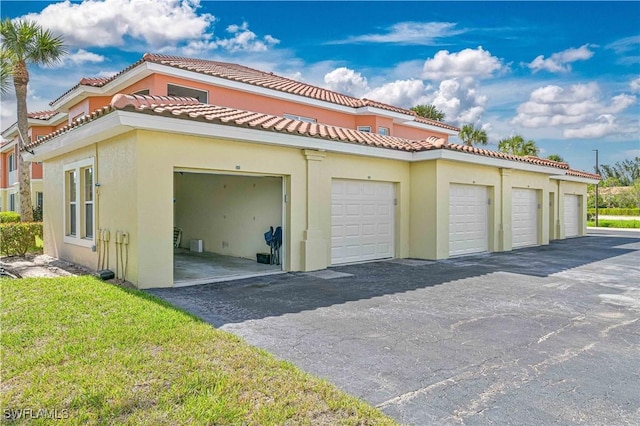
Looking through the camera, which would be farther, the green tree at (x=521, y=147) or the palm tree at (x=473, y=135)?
the green tree at (x=521, y=147)

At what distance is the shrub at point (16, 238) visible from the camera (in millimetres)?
13195

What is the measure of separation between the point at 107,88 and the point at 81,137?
7.41m

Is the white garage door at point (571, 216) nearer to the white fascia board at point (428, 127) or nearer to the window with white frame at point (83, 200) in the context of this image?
the white fascia board at point (428, 127)

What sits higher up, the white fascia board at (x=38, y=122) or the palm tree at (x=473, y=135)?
the palm tree at (x=473, y=135)

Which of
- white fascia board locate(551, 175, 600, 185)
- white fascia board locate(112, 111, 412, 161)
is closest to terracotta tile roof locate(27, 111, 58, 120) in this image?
white fascia board locate(112, 111, 412, 161)

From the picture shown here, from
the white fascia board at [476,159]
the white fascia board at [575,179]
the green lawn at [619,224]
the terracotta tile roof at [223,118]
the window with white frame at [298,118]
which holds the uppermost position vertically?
the window with white frame at [298,118]

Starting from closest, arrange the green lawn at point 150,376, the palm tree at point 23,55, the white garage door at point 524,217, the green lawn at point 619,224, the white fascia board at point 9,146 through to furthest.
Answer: the green lawn at point 150,376 < the white garage door at point 524,217 < the palm tree at point 23,55 < the white fascia board at point 9,146 < the green lawn at point 619,224

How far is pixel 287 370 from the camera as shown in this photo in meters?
4.39

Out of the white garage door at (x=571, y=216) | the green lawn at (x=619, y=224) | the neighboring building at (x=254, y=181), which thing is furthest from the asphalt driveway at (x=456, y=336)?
the green lawn at (x=619, y=224)

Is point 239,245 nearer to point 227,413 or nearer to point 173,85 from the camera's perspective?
point 173,85

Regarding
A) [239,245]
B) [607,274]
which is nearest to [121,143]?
[239,245]

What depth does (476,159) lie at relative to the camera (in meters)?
14.6

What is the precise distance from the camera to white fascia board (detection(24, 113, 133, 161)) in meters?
8.43

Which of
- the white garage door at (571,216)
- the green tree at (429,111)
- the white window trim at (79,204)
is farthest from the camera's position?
the green tree at (429,111)
